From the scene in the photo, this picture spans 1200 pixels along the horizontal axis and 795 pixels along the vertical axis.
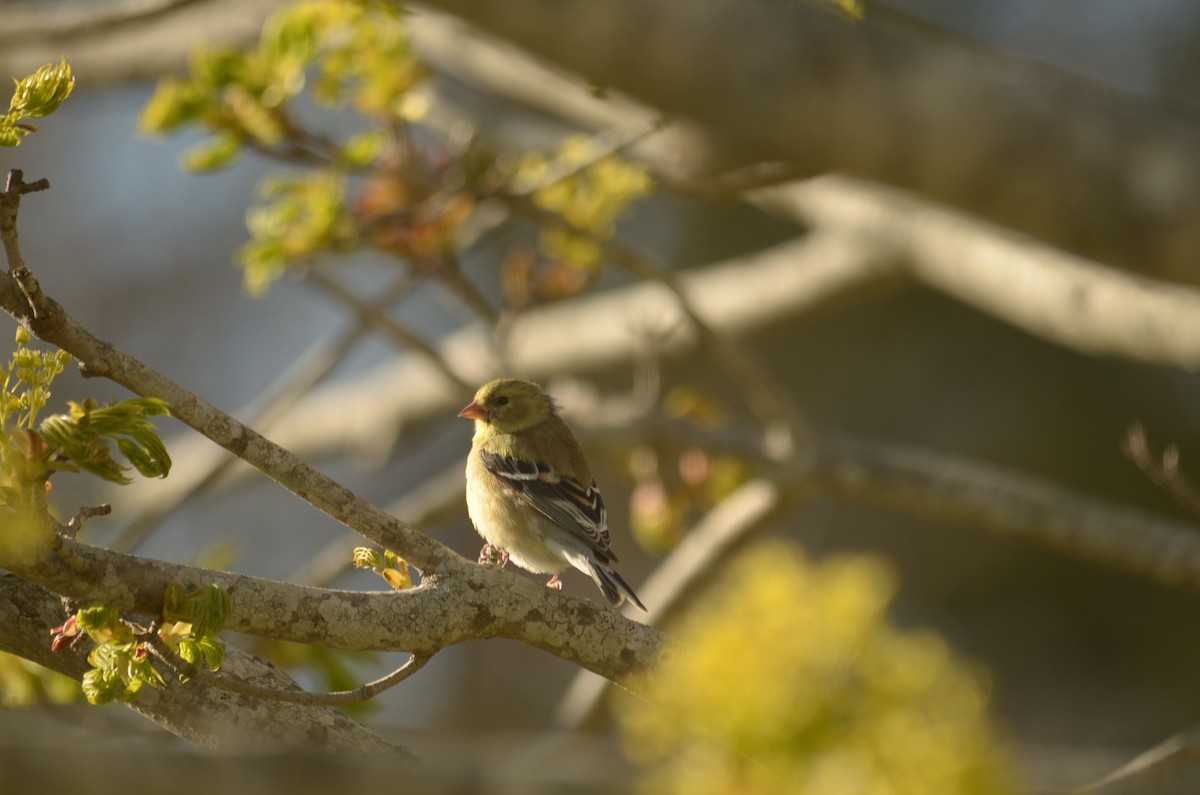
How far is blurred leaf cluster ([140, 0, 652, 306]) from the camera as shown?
4.64 m

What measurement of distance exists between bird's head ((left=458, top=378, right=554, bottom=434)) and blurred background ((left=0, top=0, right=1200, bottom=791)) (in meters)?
3.10

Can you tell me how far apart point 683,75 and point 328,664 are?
93.2 inches

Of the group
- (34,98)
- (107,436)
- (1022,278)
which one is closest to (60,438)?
(107,436)

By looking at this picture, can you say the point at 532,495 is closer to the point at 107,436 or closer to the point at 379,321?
the point at 379,321

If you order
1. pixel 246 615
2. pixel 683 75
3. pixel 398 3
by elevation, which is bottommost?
pixel 246 615

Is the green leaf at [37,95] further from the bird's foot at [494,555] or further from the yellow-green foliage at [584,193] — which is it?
the yellow-green foliage at [584,193]

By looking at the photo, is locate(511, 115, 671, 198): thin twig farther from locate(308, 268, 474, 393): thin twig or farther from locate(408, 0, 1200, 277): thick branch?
locate(408, 0, 1200, 277): thick branch

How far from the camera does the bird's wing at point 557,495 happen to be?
Result: 4.96m

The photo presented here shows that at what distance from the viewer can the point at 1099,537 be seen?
4957 millimetres

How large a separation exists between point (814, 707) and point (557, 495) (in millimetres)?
3430

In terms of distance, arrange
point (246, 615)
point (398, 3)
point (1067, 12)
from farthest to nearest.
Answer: point (1067, 12) < point (398, 3) < point (246, 615)

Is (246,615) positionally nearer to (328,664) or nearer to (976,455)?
(328,664)

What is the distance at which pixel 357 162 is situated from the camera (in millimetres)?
4738

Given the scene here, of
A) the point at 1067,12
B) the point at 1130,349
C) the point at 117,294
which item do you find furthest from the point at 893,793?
the point at 117,294
